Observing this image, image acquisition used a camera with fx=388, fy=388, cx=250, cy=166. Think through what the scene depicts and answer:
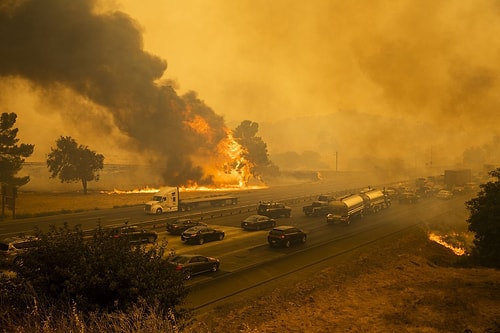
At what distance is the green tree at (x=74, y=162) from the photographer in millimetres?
70500

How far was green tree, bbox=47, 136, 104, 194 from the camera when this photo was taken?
70500 mm

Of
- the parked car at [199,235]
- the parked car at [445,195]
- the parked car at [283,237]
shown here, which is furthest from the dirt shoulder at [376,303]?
the parked car at [445,195]

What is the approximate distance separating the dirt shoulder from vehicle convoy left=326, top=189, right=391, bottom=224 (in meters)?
13.9

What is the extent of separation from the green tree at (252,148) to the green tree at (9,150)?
4809cm

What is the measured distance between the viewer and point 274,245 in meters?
29.6

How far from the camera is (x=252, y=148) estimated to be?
96.2 metres

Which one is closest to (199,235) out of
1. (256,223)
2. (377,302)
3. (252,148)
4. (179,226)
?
(179,226)

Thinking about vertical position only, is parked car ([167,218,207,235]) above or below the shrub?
below

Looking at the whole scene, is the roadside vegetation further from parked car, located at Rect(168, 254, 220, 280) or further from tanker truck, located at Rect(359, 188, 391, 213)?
tanker truck, located at Rect(359, 188, 391, 213)

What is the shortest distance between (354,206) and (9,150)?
50.3m

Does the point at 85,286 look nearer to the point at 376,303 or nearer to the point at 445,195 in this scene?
the point at 376,303

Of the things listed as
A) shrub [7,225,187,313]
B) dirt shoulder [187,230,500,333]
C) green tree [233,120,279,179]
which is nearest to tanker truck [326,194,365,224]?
dirt shoulder [187,230,500,333]

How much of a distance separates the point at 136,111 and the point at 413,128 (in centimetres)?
12303

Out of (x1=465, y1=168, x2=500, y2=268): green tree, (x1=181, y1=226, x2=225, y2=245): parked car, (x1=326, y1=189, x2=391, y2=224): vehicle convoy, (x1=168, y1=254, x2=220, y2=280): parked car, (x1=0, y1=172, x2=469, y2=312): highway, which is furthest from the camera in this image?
(x1=326, y1=189, x2=391, y2=224): vehicle convoy
